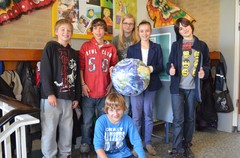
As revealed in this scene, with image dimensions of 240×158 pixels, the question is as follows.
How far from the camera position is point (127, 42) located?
2.60 metres

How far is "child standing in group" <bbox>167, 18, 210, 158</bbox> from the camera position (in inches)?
91.6

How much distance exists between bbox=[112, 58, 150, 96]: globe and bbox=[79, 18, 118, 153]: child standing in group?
210 mm

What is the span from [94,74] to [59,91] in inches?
15.2

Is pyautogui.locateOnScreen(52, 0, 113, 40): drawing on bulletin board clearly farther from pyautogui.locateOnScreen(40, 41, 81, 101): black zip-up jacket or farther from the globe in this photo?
the globe

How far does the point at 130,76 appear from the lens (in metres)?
2.01

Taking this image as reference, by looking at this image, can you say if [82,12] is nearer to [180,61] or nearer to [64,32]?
[64,32]

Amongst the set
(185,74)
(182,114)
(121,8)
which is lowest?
(182,114)

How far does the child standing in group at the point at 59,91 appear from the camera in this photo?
1.97m

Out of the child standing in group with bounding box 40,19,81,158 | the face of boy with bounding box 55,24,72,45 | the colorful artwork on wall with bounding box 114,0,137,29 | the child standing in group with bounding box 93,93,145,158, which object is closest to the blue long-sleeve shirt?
the child standing in group with bounding box 93,93,145,158

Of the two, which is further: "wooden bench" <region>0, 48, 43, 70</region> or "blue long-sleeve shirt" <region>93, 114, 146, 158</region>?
"wooden bench" <region>0, 48, 43, 70</region>

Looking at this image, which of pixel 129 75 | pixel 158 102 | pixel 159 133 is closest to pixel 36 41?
pixel 129 75

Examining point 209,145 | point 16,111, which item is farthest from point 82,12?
point 209,145

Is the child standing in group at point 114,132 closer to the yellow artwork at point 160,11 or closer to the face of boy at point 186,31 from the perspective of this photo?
the face of boy at point 186,31

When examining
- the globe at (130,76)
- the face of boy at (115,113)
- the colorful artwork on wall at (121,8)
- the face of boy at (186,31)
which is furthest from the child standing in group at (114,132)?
the colorful artwork on wall at (121,8)
